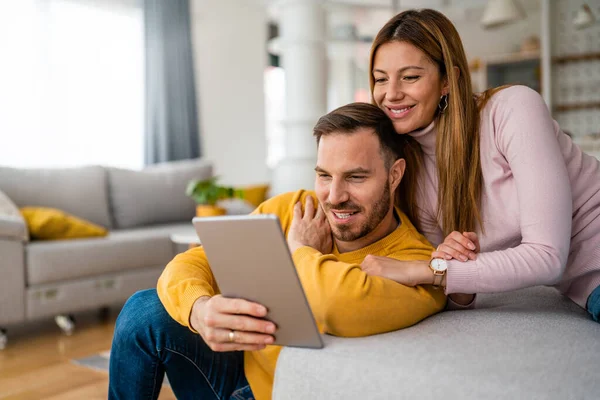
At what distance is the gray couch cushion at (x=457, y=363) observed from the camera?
970 mm

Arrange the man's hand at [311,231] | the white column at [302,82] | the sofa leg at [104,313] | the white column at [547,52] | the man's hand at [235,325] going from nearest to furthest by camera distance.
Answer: the man's hand at [235,325] → the man's hand at [311,231] → the sofa leg at [104,313] → the white column at [302,82] → the white column at [547,52]

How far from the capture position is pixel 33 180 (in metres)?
3.97

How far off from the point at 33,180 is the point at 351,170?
3.19 metres

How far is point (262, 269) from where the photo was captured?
1.03m

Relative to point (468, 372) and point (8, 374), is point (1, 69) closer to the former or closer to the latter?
point (8, 374)

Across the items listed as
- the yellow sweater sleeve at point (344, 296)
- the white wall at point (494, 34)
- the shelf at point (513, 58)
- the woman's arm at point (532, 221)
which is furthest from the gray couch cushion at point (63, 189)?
the white wall at point (494, 34)

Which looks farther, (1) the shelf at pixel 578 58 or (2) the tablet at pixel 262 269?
(1) the shelf at pixel 578 58

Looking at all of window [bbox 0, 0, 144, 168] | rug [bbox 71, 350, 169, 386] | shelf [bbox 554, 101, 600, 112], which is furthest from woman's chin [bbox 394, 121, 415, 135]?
shelf [bbox 554, 101, 600, 112]

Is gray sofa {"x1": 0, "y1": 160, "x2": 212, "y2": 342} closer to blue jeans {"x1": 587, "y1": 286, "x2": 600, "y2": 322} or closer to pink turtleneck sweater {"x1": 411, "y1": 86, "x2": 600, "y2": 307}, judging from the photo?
pink turtleneck sweater {"x1": 411, "y1": 86, "x2": 600, "y2": 307}

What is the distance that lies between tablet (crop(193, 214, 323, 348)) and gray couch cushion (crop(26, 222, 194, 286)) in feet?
8.09

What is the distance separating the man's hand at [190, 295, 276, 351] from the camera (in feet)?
3.62

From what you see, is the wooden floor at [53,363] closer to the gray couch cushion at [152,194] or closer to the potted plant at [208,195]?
the potted plant at [208,195]

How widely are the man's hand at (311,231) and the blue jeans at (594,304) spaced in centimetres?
58

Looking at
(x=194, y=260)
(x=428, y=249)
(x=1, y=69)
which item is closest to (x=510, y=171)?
(x=428, y=249)
